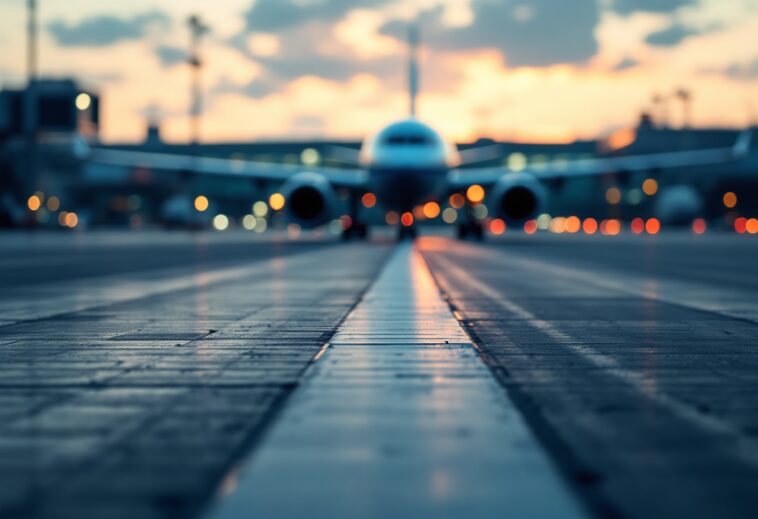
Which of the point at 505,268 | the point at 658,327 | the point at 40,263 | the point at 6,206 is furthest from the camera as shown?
the point at 6,206

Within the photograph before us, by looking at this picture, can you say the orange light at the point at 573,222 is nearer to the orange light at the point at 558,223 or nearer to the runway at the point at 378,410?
the orange light at the point at 558,223

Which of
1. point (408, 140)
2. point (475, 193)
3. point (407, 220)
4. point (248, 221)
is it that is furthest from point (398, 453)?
point (248, 221)

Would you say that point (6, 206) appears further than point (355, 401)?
Yes

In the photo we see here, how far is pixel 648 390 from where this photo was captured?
5016mm

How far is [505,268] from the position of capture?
19016 mm

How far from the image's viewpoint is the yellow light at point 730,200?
Result: 83.4 m

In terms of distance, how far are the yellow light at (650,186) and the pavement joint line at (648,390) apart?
81.7 meters

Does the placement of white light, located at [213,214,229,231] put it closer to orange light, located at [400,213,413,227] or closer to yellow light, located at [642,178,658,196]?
Answer: yellow light, located at [642,178,658,196]

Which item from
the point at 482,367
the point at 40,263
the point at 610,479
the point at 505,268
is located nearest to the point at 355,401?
the point at 482,367

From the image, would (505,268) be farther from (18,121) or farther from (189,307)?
(18,121)

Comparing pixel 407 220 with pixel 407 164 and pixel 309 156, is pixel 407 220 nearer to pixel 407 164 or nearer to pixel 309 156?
pixel 407 164

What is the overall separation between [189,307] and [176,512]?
764cm

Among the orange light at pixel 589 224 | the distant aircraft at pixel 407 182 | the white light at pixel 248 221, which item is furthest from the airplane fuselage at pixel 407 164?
the white light at pixel 248 221

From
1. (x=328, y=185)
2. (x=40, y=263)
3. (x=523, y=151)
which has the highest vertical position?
(x=523, y=151)
